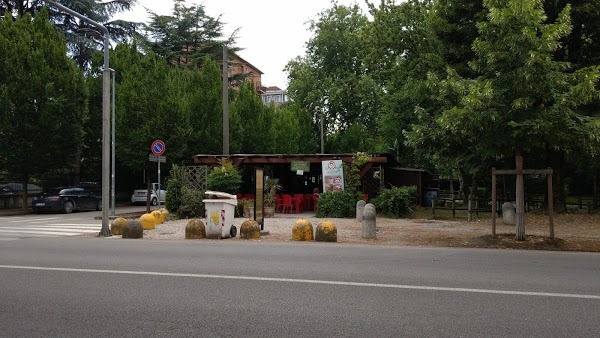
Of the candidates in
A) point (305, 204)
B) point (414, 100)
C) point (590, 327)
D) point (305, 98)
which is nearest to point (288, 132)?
point (305, 98)

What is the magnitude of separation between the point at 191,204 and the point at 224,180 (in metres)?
1.68

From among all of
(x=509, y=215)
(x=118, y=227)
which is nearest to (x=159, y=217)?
(x=118, y=227)

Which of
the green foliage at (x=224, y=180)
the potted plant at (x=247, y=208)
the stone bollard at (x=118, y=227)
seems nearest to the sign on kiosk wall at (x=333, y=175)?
the potted plant at (x=247, y=208)

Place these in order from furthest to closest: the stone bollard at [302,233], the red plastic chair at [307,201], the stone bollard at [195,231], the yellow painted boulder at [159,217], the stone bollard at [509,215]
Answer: the red plastic chair at [307,201]
the yellow painted boulder at [159,217]
the stone bollard at [509,215]
the stone bollard at [195,231]
the stone bollard at [302,233]

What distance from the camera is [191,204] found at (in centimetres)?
2078

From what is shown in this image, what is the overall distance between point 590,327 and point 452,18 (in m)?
15.0

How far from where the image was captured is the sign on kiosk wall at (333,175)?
21.7 m

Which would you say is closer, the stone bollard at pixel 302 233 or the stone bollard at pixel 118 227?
the stone bollard at pixel 302 233

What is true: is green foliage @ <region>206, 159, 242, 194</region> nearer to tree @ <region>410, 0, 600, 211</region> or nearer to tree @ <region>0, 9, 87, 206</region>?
tree @ <region>410, 0, 600, 211</region>

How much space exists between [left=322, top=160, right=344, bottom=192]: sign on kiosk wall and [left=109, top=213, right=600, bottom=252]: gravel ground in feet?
8.22

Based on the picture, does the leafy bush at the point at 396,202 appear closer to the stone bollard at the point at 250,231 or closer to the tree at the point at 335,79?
the stone bollard at the point at 250,231

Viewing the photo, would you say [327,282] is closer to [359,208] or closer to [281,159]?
[359,208]

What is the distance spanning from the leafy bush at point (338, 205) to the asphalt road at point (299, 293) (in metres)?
9.66

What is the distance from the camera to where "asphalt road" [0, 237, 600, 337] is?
5.06 m
